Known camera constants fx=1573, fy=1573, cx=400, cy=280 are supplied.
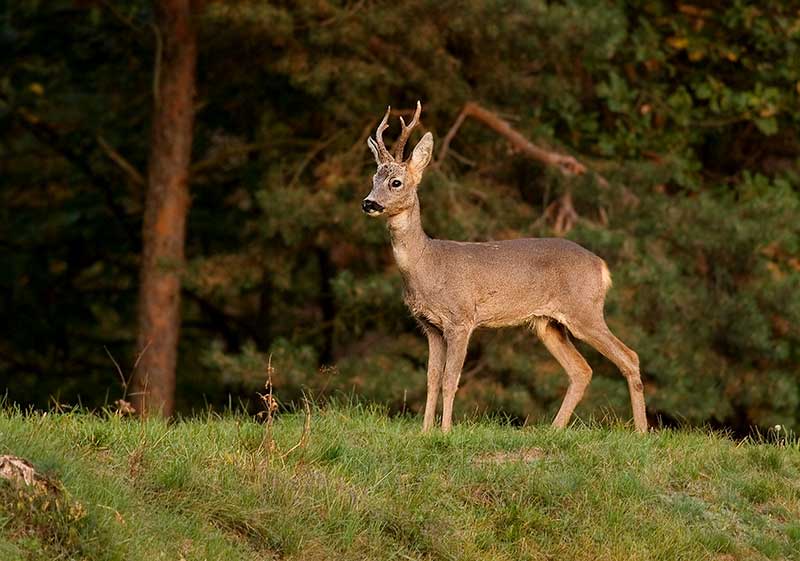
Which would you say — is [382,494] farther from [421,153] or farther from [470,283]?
[421,153]

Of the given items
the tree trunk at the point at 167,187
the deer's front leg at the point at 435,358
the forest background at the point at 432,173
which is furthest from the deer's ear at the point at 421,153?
the tree trunk at the point at 167,187

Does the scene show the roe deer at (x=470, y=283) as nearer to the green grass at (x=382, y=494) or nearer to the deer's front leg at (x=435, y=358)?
the deer's front leg at (x=435, y=358)

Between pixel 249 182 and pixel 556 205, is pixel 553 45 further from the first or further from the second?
pixel 249 182

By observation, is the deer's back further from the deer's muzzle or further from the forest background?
the forest background

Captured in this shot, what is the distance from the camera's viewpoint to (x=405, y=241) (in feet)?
32.1

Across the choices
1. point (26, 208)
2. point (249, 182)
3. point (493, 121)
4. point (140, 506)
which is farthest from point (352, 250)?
point (140, 506)

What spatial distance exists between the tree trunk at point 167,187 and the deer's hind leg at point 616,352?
8.57 meters

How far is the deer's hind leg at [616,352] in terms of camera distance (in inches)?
401

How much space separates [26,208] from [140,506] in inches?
682

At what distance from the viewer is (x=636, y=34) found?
19.6 metres

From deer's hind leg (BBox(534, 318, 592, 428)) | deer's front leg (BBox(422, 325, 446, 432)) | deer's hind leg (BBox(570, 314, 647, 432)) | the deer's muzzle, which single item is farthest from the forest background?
the deer's muzzle

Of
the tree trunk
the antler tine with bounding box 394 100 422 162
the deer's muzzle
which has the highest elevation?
the antler tine with bounding box 394 100 422 162

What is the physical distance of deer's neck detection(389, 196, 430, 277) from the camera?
9.78 meters

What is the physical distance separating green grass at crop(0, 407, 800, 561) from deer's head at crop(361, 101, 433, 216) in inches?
57.2
